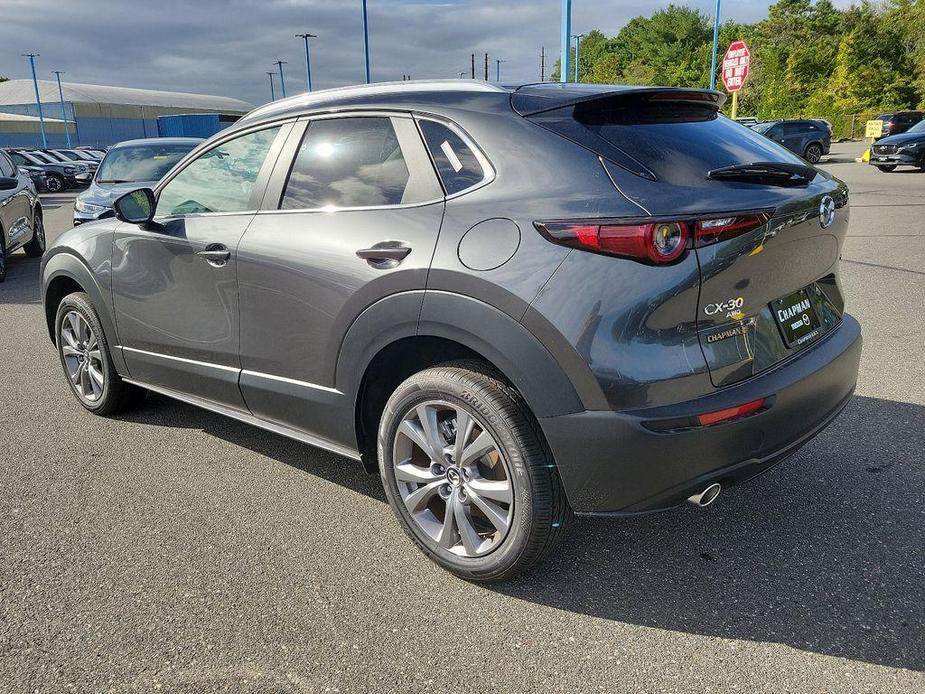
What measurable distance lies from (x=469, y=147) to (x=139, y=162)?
10272 millimetres

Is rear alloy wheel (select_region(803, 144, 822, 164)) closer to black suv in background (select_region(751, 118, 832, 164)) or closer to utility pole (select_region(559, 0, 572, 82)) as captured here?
black suv in background (select_region(751, 118, 832, 164))

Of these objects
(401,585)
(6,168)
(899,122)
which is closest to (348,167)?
(401,585)

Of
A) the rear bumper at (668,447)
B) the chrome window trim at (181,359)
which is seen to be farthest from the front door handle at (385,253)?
the chrome window trim at (181,359)

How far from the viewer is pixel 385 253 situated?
2.79 m

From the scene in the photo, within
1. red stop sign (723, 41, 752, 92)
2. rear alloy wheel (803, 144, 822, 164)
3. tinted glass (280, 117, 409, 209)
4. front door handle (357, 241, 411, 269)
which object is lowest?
rear alloy wheel (803, 144, 822, 164)

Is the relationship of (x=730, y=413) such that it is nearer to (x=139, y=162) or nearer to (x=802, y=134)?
(x=139, y=162)

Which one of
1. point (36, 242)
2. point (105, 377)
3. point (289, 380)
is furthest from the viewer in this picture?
point (36, 242)

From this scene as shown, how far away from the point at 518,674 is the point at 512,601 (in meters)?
0.39

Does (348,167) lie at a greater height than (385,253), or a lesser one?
greater

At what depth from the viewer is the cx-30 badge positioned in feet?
9.19

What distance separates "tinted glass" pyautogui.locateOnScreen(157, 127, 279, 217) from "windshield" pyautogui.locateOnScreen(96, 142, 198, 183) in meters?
7.95

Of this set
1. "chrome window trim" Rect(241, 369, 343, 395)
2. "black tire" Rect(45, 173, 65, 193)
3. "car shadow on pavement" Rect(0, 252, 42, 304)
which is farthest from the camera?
"black tire" Rect(45, 173, 65, 193)

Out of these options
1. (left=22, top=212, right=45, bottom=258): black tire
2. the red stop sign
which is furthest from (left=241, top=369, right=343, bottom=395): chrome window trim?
the red stop sign

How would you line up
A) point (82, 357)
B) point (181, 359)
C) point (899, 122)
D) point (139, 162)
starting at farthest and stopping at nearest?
point (899, 122) → point (139, 162) → point (82, 357) → point (181, 359)
